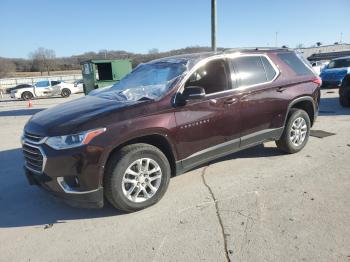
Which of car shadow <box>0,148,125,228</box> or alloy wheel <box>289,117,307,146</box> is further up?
alloy wheel <box>289,117,307,146</box>

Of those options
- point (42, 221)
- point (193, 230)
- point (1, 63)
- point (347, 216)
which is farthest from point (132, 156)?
point (1, 63)

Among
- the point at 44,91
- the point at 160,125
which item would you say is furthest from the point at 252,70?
the point at 44,91

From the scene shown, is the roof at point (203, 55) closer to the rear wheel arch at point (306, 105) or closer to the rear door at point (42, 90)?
the rear wheel arch at point (306, 105)

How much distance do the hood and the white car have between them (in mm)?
23688

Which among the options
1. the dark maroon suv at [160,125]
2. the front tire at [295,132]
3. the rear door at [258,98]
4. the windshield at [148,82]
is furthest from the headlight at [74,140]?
the front tire at [295,132]

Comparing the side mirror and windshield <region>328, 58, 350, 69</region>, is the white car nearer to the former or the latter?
windshield <region>328, 58, 350, 69</region>

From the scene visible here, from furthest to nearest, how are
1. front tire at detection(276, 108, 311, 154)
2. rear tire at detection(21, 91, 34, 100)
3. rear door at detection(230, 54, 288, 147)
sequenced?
rear tire at detection(21, 91, 34, 100), front tire at detection(276, 108, 311, 154), rear door at detection(230, 54, 288, 147)

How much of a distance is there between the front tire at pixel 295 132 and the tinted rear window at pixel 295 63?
67 cm

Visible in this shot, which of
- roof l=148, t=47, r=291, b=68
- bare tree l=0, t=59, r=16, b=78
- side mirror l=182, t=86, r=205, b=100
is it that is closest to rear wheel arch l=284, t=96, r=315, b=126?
roof l=148, t=47, r=291, b=68

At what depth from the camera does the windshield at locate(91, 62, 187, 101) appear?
4.30 metres

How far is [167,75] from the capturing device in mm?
4695

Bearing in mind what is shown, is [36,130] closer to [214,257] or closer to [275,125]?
[214,257]

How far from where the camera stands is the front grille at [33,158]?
369cm

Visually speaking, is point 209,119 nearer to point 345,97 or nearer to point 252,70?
point 252,70
